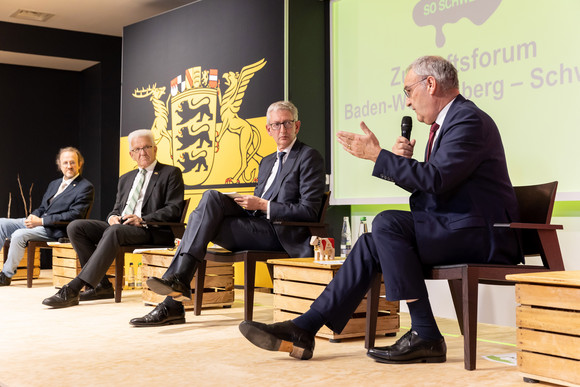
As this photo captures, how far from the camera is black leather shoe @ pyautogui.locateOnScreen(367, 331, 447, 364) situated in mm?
2654

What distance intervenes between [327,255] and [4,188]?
6.50m

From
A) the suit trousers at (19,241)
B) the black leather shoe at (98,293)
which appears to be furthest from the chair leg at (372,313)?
the suit trousers at (19,241)

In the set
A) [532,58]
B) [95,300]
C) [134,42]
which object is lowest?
[95,300]

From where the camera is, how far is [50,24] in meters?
8.34

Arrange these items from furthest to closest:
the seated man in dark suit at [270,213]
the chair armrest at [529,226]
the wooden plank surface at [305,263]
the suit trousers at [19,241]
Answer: the suit trousers at [19,241]
the seated man in dark suit at [270,213]
the wooden plank surface at [305,263]
the chair armrest at [529,226]

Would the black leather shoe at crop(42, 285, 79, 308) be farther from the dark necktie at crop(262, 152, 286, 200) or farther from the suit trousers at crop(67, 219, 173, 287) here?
the dark necktie at crop(262, 152, 286, 200)

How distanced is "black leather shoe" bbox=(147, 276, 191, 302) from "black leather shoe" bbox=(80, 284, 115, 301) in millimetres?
1834

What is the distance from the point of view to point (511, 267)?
2.65 m

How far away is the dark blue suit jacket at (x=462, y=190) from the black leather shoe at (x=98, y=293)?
10.1 feet

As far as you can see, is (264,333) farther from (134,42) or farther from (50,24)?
(50,24)

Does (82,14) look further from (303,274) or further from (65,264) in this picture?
(303,274)

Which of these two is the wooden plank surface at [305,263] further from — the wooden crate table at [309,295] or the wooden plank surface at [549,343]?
the wooden plank surface at [549,343]

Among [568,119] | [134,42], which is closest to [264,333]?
[568,119]

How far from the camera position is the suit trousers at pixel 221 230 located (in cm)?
353
